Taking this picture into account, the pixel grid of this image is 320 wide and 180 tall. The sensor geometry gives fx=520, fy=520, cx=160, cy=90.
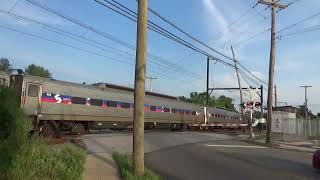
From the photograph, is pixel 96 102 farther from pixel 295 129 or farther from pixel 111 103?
pixel 295 129

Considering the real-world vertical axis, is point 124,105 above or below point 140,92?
above

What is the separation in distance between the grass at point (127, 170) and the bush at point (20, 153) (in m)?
1.35

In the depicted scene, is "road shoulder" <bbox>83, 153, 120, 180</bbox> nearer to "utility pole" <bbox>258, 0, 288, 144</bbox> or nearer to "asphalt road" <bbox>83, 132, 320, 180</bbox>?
"asphalt road" <bbox>83, 132, 320, 180</bbox>

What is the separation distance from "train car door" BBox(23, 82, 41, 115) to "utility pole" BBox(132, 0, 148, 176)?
537 inches

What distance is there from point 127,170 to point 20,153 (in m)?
4.30

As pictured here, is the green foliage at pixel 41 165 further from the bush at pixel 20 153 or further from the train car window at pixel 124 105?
the train car window at pixel 124 105

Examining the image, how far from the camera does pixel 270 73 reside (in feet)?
120

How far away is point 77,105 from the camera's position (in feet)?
102

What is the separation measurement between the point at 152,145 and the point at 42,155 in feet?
39.9

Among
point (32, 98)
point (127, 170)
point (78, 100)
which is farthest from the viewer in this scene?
point (78, 100)

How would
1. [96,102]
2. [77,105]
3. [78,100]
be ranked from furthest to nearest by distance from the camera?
[96,102], [78,100], [77,105]

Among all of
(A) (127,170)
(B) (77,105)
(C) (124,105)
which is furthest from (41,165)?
(C) (124,105)

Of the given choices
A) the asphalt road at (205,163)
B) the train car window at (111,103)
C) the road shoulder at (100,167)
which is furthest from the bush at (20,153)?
the train car window at (111,103)

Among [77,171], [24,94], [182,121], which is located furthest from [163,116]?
[77,171]
